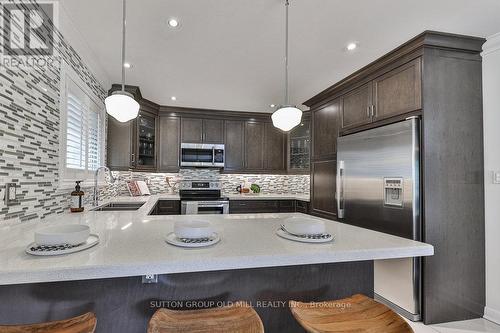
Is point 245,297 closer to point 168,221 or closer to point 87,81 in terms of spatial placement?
point 168,221

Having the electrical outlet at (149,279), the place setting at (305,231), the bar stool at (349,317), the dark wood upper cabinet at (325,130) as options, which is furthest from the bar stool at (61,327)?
the dark wood upper cabinet at (325,130)

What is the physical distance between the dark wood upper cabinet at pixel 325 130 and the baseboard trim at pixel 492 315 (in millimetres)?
1976

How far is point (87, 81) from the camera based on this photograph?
2.67 m

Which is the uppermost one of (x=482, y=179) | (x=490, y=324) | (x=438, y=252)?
(x=482, y=179)

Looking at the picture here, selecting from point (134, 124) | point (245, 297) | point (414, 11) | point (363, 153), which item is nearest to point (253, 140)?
point (134, 124)

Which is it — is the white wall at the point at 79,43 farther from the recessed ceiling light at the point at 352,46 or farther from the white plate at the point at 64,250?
the recessed ceiling light at the point at 352,46

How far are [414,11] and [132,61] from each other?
2.56m

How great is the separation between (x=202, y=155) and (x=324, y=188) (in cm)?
218

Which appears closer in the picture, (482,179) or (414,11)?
(414,11)

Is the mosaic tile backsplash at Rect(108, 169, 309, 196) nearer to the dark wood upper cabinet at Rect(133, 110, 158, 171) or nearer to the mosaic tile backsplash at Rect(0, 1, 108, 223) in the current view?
the dark wood upper cabinet at Rect(133, 110, 158, 171)

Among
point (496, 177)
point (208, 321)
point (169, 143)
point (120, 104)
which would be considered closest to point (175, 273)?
point (208, 321)

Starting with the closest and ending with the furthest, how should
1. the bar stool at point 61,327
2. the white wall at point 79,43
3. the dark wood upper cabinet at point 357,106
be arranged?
the bar stool at point 61,327
the white wall at point 79,43
the dark wood upper cabinet at point 357,106

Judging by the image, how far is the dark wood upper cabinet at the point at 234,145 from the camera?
4684 mm

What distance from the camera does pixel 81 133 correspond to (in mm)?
2551
